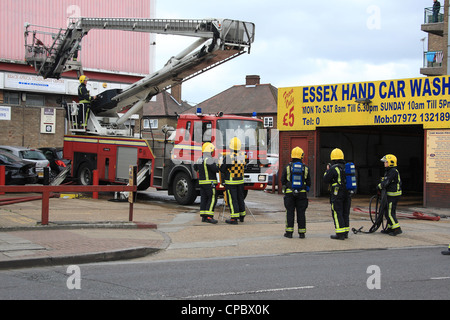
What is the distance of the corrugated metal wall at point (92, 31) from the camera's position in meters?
36.2

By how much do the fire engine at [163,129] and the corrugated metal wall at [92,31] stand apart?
52.2ft

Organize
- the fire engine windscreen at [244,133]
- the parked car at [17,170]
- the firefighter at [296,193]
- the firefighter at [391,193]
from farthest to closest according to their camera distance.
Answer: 1. the parked car at [17,170]
2. the fire engine windscreen at [244,133]
3. the firefighter at [391,193]
4. the firefighter at [296,193]

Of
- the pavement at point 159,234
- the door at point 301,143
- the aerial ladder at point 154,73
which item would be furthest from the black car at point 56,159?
the door at point 301,143

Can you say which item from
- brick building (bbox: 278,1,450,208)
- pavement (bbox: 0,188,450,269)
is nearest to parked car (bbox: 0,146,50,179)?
pavement (bbox: 0,188,450,269)

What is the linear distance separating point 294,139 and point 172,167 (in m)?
7.41

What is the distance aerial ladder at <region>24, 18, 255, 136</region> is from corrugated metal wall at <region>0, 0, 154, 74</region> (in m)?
14.1

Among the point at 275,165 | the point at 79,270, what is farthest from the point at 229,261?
the point at 275,165

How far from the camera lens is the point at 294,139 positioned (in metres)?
23.6

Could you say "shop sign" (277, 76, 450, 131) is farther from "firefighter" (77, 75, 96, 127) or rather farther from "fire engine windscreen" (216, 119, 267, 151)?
"firefighter" (77, 75, 96, 127)

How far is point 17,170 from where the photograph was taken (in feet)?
62.0

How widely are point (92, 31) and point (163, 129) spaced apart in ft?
76.6

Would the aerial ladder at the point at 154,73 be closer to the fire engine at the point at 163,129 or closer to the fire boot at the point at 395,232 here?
the fire engine at the point at 163,129
